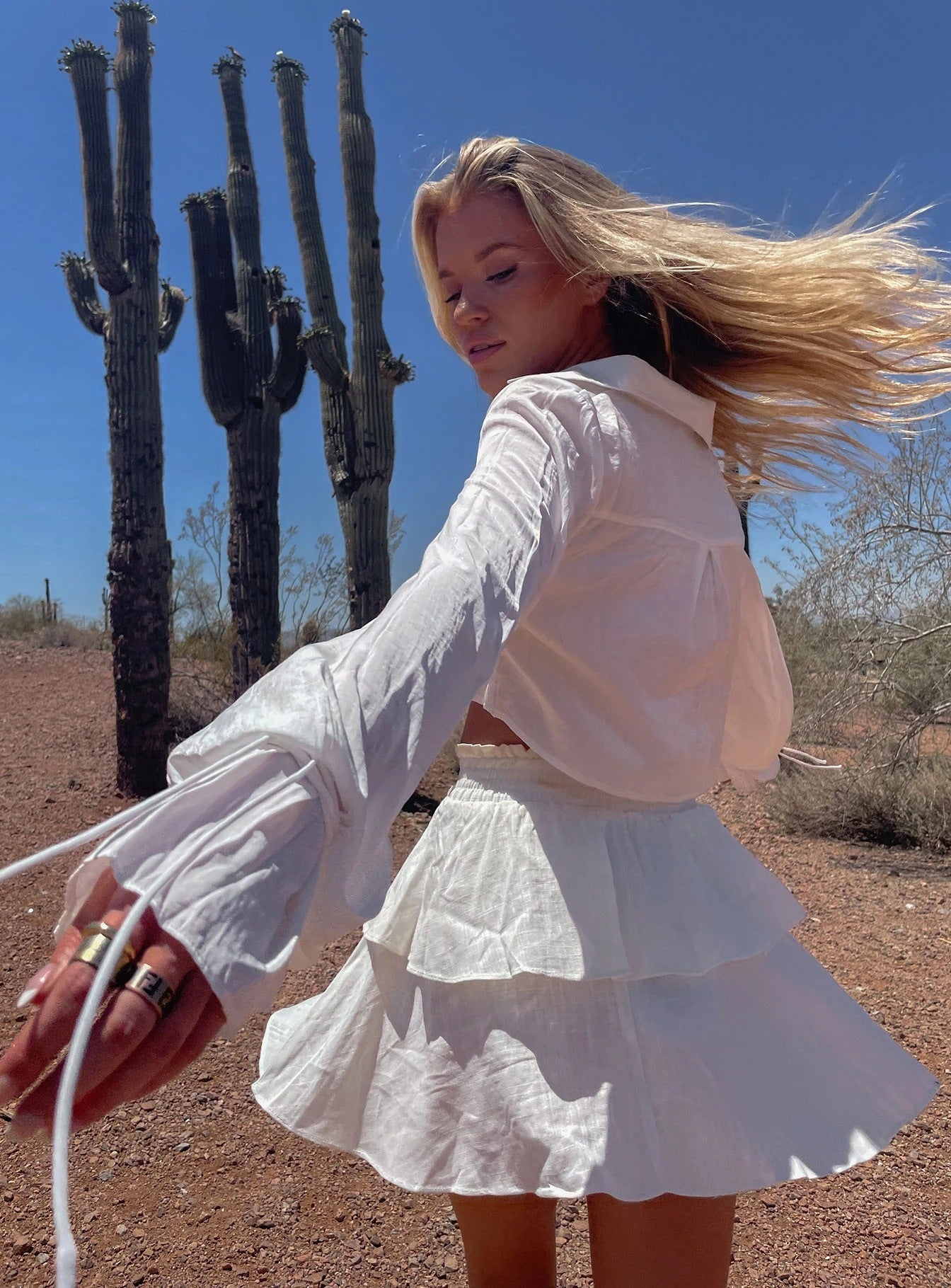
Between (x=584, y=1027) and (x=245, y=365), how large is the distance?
769cm

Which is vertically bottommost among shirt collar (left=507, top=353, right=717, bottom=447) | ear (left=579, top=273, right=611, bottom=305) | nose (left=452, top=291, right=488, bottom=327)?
shirt collar (left=507, top=353, right=717, bottom=447)

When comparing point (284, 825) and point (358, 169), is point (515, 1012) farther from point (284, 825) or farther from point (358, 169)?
point (358, 169)

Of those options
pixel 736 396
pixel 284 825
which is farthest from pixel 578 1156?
pixel 736 396

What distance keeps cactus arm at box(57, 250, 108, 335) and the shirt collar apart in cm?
722

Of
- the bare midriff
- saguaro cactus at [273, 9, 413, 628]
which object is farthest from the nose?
saguaro cactus at [273, 9, 413, 628]

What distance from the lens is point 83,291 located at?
7.77 metres

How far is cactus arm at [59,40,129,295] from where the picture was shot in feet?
20.9

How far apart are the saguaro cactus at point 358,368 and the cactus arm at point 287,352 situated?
0.33 metres

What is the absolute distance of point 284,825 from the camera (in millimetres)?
592

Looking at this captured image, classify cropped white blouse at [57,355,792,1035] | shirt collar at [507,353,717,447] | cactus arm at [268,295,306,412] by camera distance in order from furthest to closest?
cactus arm at [268,295,306,412] → shirt collar at [507,353,717,447] → cropped white blouse at [57,355,792,1035]

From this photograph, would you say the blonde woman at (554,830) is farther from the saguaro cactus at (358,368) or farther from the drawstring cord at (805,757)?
the saguaro cactus at (358,368)

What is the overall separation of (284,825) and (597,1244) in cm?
67

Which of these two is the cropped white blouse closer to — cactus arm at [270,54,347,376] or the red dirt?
the red dirt

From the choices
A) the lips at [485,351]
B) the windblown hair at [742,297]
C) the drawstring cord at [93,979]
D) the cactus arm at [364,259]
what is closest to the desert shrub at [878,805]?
the cactus arm at [364,259]
